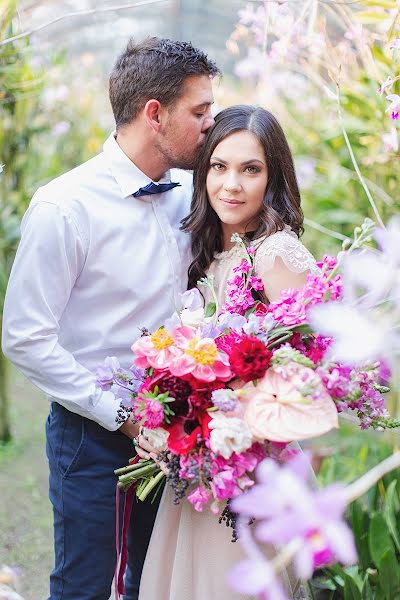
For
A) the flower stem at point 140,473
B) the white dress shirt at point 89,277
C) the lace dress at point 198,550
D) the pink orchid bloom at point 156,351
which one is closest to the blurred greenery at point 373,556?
the lace dress at point 198,550

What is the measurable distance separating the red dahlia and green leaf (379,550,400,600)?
826mm

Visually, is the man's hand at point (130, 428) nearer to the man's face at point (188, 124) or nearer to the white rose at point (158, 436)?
the white rose at point (158, 436)

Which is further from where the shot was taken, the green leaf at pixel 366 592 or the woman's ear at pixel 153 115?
the green leaf at pixel 366 592

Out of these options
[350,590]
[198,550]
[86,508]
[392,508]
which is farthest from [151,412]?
[392,508]

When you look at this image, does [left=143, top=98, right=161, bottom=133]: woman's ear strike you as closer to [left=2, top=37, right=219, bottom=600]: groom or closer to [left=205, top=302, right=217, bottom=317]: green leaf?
[left=2, top=37, right=219, bottom=600]: groom

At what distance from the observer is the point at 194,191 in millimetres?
2033

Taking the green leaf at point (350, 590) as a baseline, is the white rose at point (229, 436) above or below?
above

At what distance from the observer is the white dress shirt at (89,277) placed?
1833 millimetres

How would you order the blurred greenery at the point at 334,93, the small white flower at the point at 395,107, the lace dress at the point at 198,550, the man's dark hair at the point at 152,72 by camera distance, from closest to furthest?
1. the small white flower at the point at 395,107
2. the lace dress at the point at 198,550
3. the man's dark hair at the point at 152,72
4. the blurred greenery at the point at 334,93

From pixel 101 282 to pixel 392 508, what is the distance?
3.72ft

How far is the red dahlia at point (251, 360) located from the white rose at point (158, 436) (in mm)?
204

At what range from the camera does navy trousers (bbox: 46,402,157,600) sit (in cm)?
193

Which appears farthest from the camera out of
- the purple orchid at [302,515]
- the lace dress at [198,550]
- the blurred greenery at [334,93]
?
the blurred greenery at [334,93]

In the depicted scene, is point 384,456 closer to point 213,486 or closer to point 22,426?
point 213,486
